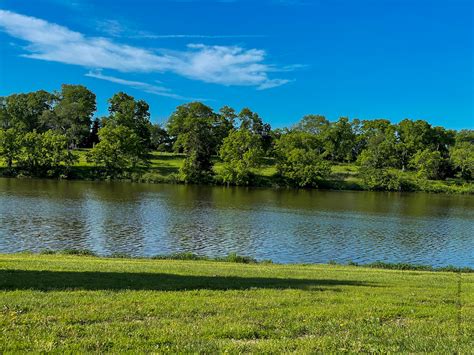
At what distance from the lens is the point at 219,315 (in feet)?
29.6

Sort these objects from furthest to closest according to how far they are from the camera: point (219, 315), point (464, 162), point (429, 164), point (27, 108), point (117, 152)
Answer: point (27, 108) < point (464, 162) < point (429, 164) < point (117, 152) < point (219, 315)

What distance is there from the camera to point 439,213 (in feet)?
202

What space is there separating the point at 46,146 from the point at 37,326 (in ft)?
333

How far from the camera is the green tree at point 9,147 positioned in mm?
97300

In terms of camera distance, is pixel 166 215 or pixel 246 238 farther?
pixel 166 215

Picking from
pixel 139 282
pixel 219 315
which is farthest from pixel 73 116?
pixel 219 315

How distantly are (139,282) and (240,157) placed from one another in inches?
3920

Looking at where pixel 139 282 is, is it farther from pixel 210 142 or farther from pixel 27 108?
pixel 27 108

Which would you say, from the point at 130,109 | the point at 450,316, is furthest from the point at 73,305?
the point at 130,109

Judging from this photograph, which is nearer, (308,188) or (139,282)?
(139,282)

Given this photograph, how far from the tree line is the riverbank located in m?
1.44

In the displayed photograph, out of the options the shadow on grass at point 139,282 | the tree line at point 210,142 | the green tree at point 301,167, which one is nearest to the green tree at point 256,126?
the tree line at point 210,142

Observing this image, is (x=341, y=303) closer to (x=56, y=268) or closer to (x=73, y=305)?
(x=73, y=305)

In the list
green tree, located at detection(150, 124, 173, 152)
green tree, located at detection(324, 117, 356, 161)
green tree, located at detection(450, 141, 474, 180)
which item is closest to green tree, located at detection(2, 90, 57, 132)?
green tree, located at detection(150, 124, 173, 152)
